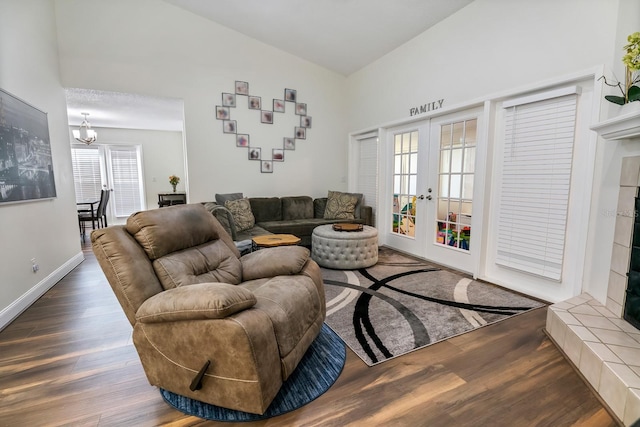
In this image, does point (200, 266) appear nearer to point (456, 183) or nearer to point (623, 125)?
point (623, 125)

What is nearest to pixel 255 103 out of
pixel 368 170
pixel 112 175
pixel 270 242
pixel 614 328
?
pixel 368 170

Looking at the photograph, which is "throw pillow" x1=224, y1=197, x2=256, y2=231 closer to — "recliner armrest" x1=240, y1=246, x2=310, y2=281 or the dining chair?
"recliner armrest" x1=240, y1=246, x2=310, y2=281

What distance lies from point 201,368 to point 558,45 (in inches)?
135


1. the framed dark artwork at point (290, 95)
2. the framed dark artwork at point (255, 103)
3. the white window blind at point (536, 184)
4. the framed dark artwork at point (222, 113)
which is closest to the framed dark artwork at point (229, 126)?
the framed dark artwork at point (222, 113)

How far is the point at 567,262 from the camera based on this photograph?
255 cm

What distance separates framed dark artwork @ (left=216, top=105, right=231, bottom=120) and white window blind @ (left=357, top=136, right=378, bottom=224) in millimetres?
2281

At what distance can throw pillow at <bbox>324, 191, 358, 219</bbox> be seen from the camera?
15.8 feet

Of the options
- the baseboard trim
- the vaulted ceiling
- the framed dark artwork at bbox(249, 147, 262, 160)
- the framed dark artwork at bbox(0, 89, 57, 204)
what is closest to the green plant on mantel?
the vaulted ceiling

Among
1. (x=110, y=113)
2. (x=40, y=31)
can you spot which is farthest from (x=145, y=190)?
(x=40, y=31)

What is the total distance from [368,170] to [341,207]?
0.81 m

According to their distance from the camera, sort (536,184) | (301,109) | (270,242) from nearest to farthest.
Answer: (536,184) → (270,242) → (301,109)

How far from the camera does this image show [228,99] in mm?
4703

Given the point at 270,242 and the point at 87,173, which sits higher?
the point at 87,173

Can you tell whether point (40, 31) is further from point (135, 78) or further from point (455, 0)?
point (455, 0)
